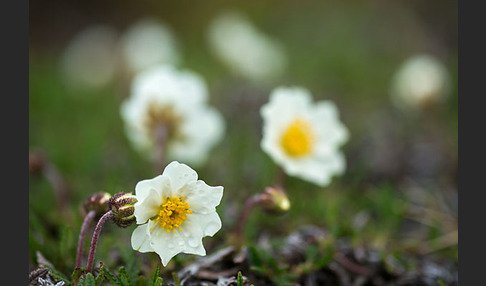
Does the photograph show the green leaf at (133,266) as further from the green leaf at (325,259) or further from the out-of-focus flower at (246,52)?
the out-of-focus flower at (246,52)

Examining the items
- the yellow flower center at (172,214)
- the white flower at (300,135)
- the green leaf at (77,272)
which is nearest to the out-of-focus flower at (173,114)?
the white flower at (300,135)

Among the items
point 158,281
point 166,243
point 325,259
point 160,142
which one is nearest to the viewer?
point 158,281

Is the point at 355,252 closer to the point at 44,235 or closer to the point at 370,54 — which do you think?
the point at 44,235

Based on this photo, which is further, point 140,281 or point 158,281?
point 140,281

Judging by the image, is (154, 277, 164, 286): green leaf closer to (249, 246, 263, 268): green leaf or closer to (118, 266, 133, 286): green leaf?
(118, 266, 133, 286): green leaf

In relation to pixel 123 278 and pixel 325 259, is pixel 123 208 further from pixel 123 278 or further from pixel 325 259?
pixel 325 259

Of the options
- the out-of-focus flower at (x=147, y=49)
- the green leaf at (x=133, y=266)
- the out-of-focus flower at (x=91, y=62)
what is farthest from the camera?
the out-of-focus flower at (x=91, y=62)

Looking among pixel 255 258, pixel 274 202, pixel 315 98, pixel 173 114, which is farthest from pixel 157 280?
pixel 315 98
